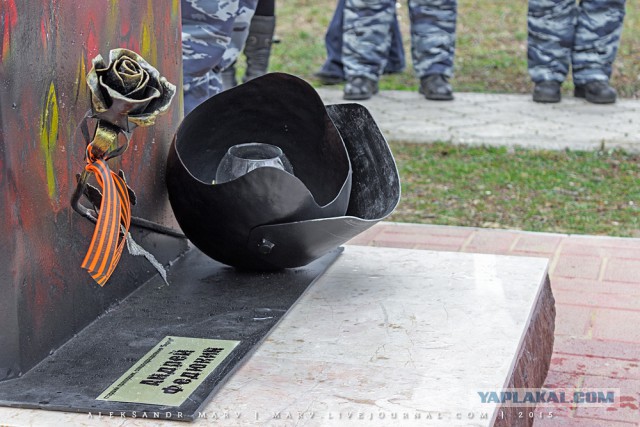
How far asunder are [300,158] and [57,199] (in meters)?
0.79

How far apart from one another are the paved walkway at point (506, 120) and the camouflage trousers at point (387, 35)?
0.19m

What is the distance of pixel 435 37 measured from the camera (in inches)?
237

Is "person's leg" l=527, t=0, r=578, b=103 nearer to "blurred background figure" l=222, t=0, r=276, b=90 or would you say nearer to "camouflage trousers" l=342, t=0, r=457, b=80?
"camouflage trousers" l=342, t=0, r=457, b=80

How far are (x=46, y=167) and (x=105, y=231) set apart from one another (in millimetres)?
158

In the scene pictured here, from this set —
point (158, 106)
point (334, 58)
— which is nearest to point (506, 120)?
point (334, 58)

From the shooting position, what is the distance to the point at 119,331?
2.02 metres

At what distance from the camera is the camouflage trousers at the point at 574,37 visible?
19.0 ft

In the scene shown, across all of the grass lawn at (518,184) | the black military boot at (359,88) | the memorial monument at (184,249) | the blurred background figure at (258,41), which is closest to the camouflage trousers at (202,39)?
the memorial monument at (184,249)

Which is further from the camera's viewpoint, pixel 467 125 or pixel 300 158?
pixel 467 125

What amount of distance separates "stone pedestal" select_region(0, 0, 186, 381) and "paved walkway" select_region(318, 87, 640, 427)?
3.38ft

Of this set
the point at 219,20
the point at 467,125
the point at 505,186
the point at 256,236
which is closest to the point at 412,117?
the point at 467,125

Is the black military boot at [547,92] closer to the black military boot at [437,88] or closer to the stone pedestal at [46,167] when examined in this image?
the black military boot at [437,88]

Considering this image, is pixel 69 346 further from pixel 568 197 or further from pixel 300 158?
pixel 568 197

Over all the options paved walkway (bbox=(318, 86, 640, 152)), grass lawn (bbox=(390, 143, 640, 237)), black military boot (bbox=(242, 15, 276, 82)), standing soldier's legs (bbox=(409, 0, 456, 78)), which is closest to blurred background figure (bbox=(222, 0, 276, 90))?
black military boot (bbox=(242, 15, 276, 82))
